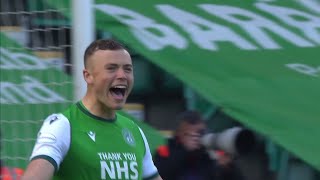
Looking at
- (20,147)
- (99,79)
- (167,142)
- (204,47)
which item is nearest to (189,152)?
(167,142)

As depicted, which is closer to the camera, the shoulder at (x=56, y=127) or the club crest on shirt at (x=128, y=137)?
the shoulder at (x=56, y=127)

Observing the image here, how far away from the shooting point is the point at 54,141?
3.24 m

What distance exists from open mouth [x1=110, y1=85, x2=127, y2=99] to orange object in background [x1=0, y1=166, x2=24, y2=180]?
179 centimetres

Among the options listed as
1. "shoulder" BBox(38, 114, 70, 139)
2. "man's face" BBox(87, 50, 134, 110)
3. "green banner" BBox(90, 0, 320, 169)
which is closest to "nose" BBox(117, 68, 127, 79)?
"man's face" BBox(87, 50, 134, 110)

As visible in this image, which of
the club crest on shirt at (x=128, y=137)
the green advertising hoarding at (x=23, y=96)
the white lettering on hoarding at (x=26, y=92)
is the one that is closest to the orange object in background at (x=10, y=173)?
the green advertising hoarding at (x=23, y=96)

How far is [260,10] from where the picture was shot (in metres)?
Answer: 5.95

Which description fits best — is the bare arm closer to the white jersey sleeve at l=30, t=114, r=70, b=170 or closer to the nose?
the white jersey sleeve at l=30, t=114, r=70, b=170

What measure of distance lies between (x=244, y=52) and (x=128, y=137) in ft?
8.25

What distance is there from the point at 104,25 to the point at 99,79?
8.26ft

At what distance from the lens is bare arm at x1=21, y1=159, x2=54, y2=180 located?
3.09 meters

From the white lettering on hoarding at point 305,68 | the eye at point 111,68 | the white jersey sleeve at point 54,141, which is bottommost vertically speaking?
the white lettering on hoarding at point 305,68

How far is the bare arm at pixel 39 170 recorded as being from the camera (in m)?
3.09

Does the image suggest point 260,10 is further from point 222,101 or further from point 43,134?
point 43,134

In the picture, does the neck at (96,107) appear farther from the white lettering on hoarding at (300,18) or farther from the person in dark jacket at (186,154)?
the white lettering on hoarding at (300,18)
